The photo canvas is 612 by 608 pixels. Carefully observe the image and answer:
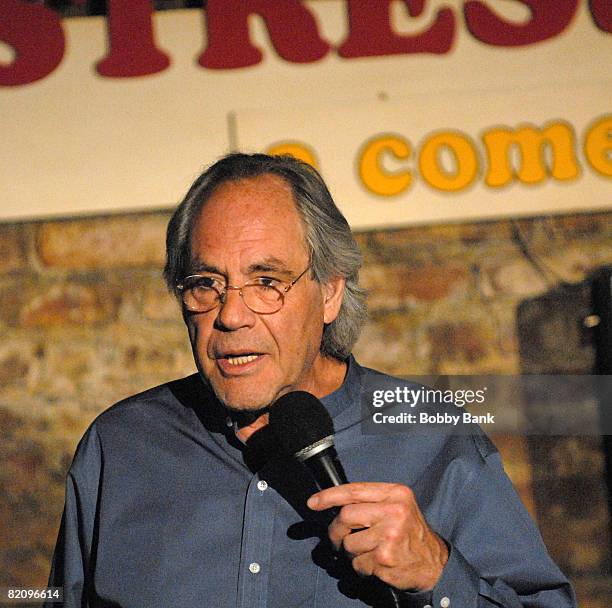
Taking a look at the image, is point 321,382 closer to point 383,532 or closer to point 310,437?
point 310,437

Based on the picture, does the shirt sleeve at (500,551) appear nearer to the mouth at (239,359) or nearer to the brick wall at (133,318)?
the mouth at (239,359)

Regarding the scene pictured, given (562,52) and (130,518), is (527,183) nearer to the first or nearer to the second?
(562,52)

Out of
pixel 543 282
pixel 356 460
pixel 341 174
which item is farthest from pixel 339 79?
pixel 356 460

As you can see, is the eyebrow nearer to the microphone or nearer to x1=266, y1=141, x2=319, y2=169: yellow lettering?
the microphone

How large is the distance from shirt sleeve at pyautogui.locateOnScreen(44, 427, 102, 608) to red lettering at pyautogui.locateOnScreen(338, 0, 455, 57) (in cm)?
227

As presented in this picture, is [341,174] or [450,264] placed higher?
[341,174]

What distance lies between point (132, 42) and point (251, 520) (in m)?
2.56

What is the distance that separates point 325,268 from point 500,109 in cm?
202

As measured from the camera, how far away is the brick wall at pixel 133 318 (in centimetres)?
379

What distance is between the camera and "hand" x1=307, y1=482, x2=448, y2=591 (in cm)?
146

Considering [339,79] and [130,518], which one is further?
[339,79]

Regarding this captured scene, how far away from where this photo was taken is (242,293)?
1.85 meters

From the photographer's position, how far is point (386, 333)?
12.5ft

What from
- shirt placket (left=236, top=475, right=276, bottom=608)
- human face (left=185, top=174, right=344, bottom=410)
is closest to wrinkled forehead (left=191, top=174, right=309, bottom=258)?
human face (left=185, top=174, right=344, bottom=410)
